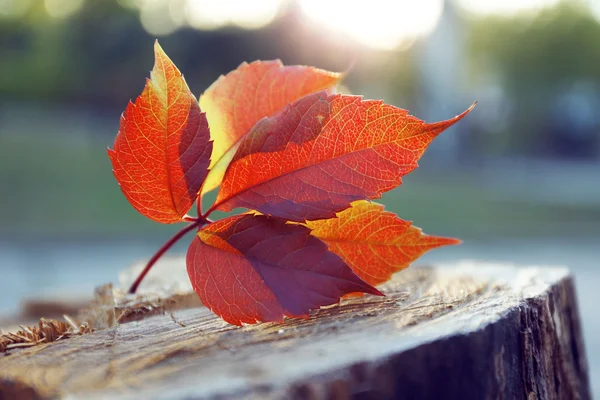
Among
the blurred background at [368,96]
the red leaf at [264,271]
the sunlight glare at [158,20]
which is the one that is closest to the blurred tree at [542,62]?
the blurred background at [368,96]

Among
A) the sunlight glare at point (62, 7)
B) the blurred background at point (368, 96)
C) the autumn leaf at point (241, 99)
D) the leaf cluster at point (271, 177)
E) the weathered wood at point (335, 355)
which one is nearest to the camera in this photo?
the weathered wood at point (335, 355)

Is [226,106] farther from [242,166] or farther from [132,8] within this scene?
[132,8]

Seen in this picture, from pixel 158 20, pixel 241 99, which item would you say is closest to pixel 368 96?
pixel 158 20

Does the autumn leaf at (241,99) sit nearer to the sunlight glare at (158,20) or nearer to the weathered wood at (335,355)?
the weathered wood at (335,355)

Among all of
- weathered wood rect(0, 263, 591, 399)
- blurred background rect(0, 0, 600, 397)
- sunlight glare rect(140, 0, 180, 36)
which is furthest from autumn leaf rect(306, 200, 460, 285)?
sunlight glare rect(140, 0, 180, 36)

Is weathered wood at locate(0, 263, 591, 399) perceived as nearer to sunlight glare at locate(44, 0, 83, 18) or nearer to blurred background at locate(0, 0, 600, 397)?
blurred background at locate(0, 0, 600, 397)

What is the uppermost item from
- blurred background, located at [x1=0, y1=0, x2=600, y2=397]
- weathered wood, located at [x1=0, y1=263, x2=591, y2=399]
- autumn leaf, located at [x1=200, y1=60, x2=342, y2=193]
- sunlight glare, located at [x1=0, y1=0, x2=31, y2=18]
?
sunlight glare, located at [x1=0, y1=0, x2=31, y2=18]
